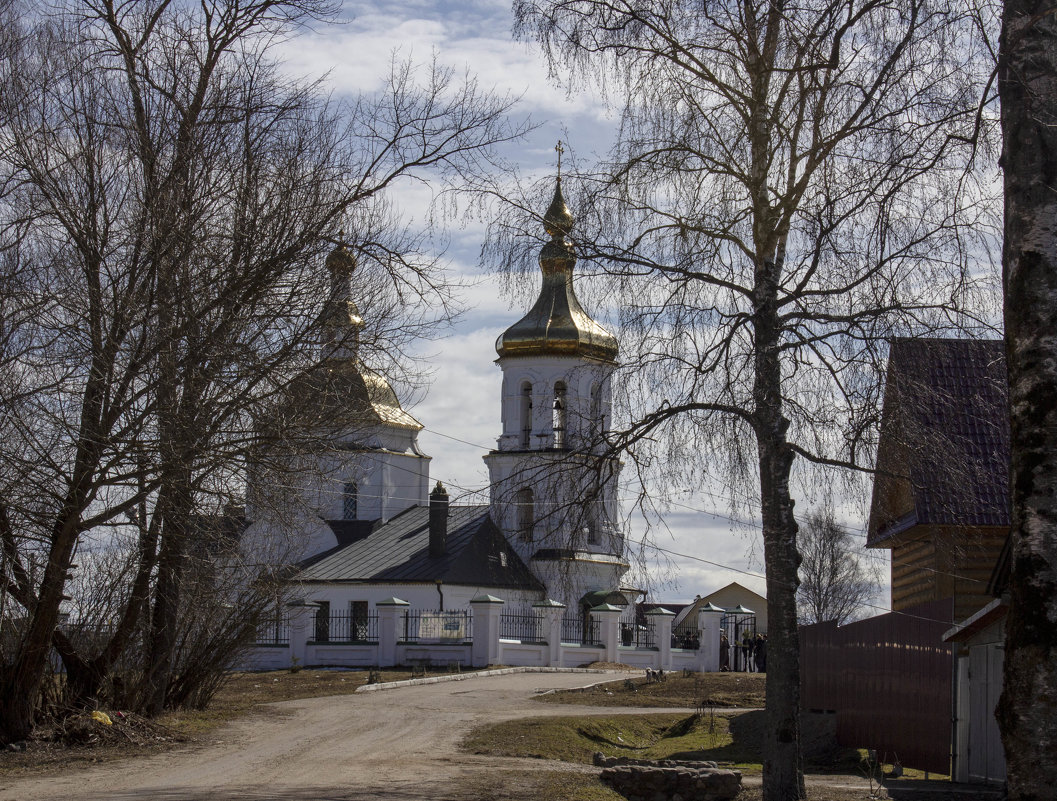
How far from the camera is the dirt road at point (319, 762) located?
427 inches

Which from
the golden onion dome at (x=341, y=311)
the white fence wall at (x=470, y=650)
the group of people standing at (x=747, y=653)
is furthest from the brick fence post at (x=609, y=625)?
the golden onion dome at (x=341, y=311)

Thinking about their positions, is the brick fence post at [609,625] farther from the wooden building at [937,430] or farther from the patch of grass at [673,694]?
the wooden building at [937,430]

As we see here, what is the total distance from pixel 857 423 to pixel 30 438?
7653 mm

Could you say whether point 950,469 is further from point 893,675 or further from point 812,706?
point 812,706

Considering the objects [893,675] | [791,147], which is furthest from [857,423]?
[893,675]

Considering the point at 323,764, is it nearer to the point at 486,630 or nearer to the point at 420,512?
the point at 486,630

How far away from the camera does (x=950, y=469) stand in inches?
421

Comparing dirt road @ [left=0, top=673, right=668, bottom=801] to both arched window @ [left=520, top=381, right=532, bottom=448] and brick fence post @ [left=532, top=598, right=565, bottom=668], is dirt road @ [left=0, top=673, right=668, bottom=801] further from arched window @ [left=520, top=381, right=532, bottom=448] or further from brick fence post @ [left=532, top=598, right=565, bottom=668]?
arched window @ [left=520, top=381, right=532, bottom=448]

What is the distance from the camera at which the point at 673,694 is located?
26312 millimetres

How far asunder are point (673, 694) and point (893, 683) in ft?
32.9

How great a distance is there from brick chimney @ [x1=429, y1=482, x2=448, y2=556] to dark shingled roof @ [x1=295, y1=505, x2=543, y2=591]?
0.24 m

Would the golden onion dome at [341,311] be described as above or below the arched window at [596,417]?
above

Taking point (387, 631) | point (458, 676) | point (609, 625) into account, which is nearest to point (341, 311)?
point (458, 676)

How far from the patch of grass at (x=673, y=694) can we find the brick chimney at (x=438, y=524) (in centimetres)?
1293
